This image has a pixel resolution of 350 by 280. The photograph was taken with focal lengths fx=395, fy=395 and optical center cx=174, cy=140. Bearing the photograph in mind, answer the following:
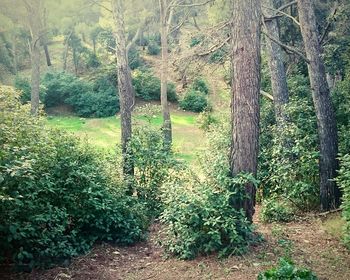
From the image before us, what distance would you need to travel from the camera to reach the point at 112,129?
85.7ft

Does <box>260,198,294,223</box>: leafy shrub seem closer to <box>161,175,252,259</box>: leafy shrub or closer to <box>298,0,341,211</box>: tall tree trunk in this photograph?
<box>298,0,341,211</box>: tall tree trunk

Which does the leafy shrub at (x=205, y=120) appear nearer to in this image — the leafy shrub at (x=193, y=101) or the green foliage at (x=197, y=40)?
the green foliage at (x=197, y=40)

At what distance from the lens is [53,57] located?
42062 mm

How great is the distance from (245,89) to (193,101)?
25.1 m

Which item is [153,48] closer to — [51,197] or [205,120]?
[205,120]

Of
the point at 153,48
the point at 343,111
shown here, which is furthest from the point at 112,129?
the point at 153,48

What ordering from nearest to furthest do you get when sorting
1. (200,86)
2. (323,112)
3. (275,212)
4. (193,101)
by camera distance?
(323,112) < (275,212) < (193,101) < (200,86)

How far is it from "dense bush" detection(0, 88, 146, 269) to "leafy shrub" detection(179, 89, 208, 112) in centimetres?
2318

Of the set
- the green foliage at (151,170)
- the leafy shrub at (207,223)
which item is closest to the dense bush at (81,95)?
the green foliage at (151,170)

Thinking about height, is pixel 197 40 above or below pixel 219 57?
above

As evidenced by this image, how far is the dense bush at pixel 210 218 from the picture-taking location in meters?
6.42

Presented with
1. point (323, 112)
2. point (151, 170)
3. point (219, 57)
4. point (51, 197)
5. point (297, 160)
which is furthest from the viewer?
point (219, 57)

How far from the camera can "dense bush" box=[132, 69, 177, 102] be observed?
105 ft

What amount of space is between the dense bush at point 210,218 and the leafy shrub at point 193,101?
80.9 ft
